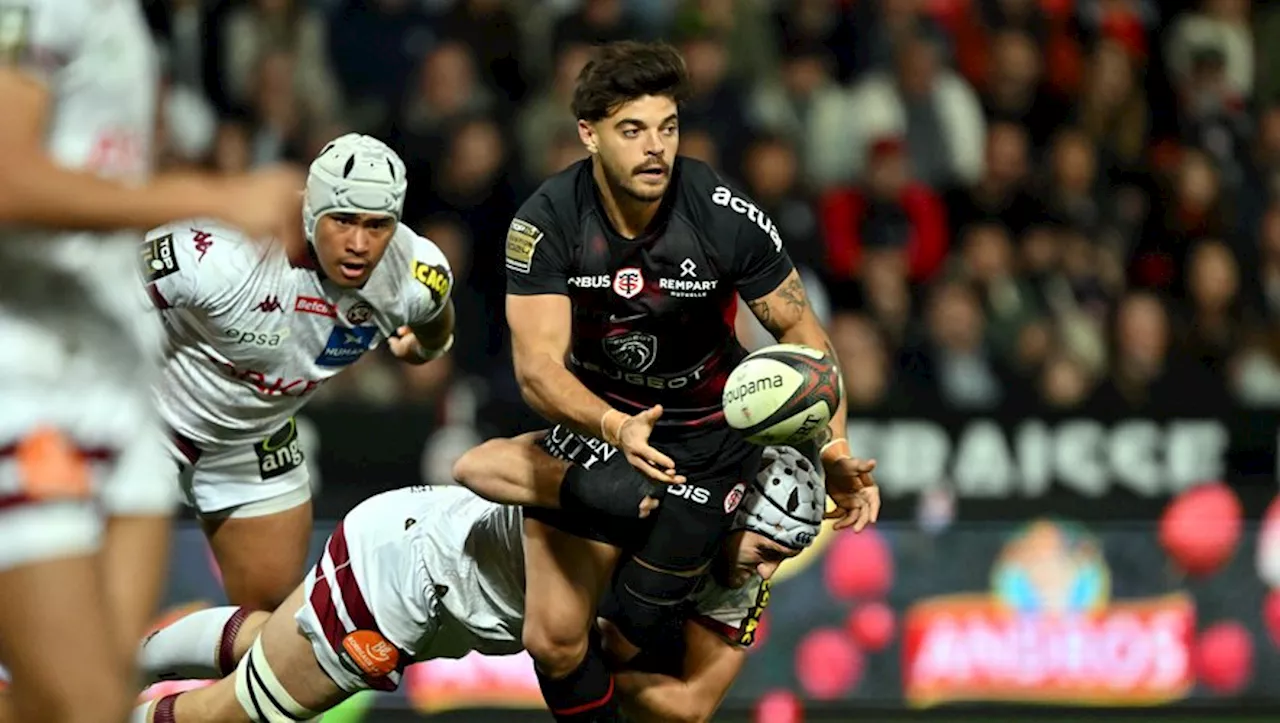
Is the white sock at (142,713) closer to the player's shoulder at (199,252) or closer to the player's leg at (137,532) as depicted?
the player's shoulder at (199,252)

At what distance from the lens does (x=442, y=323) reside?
20.8 ft

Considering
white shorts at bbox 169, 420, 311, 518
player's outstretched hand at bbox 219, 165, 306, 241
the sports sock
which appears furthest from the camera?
white shorts at bbox 169, 420, 311, 518

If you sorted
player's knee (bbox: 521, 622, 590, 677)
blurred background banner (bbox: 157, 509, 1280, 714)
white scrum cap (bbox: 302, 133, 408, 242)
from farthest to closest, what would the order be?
blurred background banner (bbox: 157, 509, 1280, 714)
white scrum cap (bbox: 302, 133, 408, 242)
player's knee (bbox: 521, 622, 590, 677)

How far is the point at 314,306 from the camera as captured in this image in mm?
6000

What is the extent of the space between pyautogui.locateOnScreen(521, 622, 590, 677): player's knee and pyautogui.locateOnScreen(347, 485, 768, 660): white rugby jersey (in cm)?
19

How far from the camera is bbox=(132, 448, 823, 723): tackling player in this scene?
5418 millimetres

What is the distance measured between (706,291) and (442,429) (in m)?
3.13

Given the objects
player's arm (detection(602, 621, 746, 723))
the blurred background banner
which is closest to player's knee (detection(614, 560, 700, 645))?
player's arm (detection(602, 621, 746, 723))

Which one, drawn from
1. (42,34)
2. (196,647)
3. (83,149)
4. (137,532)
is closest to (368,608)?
(196,647)

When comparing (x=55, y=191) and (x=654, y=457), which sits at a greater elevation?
(x=55, y=191)

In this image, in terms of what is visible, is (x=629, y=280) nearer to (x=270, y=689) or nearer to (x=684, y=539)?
(x=684, y=539)

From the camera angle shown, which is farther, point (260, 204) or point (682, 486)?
point (682, 486)

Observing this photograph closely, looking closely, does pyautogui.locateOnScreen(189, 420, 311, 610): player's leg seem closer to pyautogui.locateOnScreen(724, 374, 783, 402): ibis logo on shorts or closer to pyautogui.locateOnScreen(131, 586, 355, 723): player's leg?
pyautogui.locateOnScreen(131, 586, 355, 723): player's leg

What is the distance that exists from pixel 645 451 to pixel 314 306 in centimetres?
161
